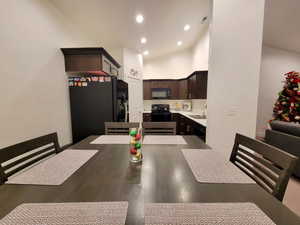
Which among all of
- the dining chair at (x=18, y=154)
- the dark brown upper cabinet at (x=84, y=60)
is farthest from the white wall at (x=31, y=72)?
the dining chair at (x=18, y=154)

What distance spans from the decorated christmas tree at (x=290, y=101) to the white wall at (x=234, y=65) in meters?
2.72

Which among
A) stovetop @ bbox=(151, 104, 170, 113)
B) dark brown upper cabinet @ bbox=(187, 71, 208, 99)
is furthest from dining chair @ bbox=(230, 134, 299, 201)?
stovetop @ bbox=(151, 104, 170, 113)

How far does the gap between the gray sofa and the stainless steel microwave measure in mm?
2998

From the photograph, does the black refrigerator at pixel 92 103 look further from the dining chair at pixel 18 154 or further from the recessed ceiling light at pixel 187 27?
the recessed ceiling light at pixel 187 27

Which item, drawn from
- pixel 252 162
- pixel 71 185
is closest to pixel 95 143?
pixel 71 185

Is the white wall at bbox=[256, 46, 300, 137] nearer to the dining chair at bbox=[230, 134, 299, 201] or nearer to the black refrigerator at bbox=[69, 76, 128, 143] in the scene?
the dining chair at bbox=[230, 134, 299, 201]

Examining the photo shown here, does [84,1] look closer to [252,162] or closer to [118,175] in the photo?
[118,175]

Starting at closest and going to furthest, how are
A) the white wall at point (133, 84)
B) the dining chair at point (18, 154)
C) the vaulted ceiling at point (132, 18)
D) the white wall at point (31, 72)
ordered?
the dining chair at point (18, 154)
the white wall at point (31, 72)
the vaulted ceiling at point (132, 18)
the white wall at point (133, 84)

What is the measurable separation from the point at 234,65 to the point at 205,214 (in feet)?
6.53

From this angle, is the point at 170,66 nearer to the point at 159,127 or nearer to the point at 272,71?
the point at 272,71

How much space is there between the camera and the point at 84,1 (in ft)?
7.02

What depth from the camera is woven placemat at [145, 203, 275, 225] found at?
48cm

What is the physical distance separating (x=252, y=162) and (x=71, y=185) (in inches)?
45.6

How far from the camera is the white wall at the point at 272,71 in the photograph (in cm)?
402
